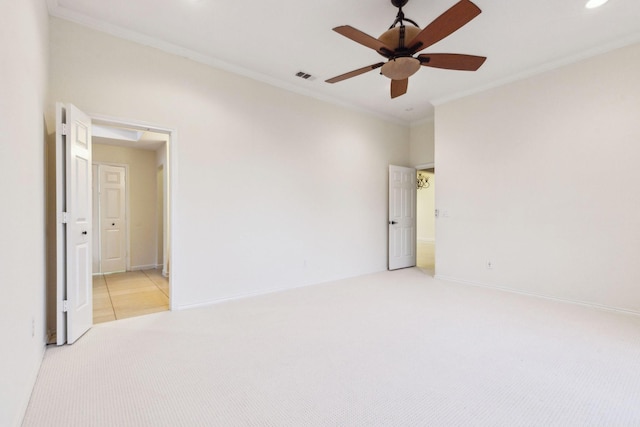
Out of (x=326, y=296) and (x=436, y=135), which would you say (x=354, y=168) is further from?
(x=326, y=296)

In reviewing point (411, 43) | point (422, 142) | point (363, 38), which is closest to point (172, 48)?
point (363, 38)

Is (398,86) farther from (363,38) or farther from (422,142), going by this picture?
Result: (422,142)

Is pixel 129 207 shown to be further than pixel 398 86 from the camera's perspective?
Yes

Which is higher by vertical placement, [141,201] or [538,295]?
[141,201]

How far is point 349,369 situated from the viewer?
2225 millimetres

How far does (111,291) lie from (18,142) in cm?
338

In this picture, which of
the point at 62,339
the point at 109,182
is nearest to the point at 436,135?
the point at 62,339

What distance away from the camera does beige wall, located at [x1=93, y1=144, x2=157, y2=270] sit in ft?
20.1

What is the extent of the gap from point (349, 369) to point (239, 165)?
281cm

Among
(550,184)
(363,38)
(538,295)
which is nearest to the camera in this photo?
(363,38)

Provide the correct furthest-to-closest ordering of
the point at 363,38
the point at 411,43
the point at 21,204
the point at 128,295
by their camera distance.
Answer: the point at 128,295, the point at 411,43, the point at 363,38, the point at 21,204

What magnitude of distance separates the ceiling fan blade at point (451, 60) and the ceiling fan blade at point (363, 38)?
325 millimetres

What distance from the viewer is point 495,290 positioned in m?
4.41

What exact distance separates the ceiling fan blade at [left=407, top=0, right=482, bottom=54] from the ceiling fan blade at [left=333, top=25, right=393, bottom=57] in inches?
7.5
